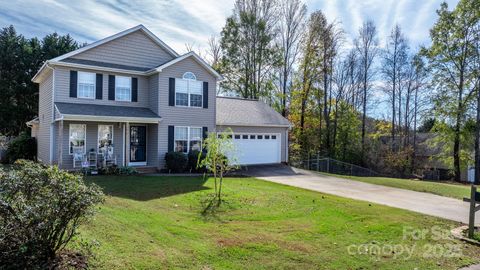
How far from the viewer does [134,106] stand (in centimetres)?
1817

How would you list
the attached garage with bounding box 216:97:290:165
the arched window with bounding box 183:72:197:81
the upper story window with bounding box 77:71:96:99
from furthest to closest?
the attached garage with bounding box 216:97:290:165, the arched window with bounding box 183:72:197:81, the upper story window with bounding box 77:71:96:99

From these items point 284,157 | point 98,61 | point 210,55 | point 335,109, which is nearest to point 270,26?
point 210,55

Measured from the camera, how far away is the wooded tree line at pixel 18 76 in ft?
95.2

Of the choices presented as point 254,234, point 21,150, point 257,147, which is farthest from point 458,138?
point 21,150

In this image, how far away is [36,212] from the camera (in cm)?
414

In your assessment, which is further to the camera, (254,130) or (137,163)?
(254,130)

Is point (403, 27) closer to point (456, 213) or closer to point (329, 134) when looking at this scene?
point (329, 134)

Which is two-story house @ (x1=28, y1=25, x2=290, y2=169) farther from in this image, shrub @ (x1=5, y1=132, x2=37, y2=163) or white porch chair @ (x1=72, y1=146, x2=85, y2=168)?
shrub @ (x1=5, y1=132, x2=37, y2=163)

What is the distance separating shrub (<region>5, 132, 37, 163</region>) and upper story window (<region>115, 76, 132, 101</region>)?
6163mm

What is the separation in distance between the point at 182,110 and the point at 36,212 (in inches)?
573

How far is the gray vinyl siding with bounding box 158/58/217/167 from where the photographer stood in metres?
17.8

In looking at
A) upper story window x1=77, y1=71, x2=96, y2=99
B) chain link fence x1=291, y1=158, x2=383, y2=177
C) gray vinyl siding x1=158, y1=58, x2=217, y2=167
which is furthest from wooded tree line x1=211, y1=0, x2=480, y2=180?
upper story window x1=77, y1=71, x2=96, y2=99

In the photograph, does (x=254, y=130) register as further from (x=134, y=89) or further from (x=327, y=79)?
(x=327, y=79)

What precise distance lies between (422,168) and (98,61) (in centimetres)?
2857
